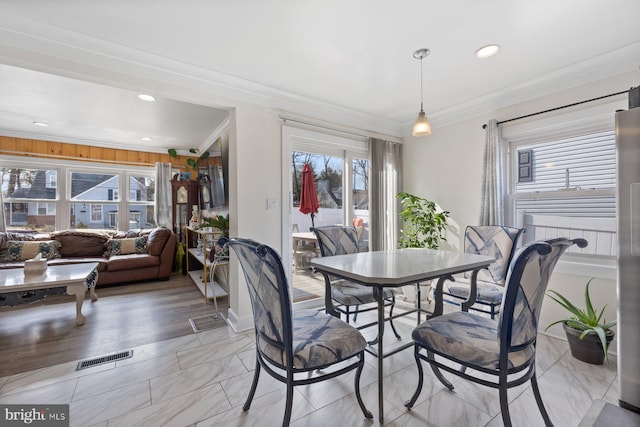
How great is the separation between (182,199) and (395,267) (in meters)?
4.66

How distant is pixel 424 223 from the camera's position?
11.3ft

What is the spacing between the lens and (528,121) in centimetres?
283

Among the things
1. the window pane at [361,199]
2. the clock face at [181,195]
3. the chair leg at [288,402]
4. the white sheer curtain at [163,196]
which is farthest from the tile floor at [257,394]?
the white sheer curtain at [163,196]

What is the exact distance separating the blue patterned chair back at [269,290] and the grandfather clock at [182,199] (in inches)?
160

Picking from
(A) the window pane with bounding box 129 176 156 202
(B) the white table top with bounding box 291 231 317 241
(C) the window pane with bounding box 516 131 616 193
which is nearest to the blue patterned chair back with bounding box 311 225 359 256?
(B) the white table top with bounding box 291 231 317 241

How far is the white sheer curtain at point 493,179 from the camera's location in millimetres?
2949

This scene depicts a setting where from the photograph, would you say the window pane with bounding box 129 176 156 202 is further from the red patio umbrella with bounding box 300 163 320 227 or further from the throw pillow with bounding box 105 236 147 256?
the red patio umbrella with bounding box 300 163 320 227

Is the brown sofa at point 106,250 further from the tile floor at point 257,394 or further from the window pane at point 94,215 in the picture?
the tile floor at point 257,394

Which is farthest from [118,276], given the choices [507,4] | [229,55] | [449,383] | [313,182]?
[507,4]

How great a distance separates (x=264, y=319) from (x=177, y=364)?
1.23 m

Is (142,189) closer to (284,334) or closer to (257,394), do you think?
(257,394)

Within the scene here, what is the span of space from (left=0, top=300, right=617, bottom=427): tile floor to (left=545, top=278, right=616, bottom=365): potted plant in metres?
0.08

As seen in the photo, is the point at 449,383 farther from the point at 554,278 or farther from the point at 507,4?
the point at 507,4

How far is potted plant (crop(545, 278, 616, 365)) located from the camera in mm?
2105
